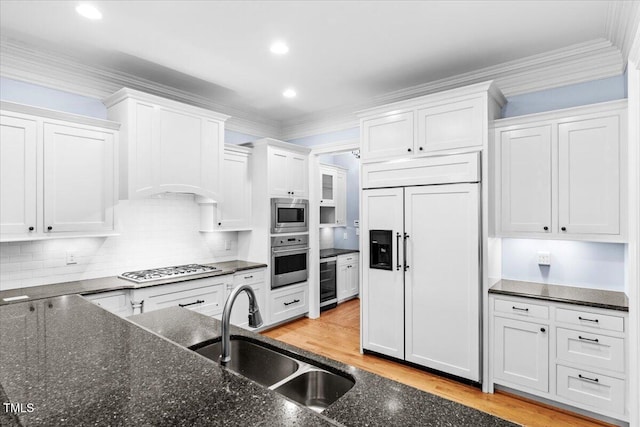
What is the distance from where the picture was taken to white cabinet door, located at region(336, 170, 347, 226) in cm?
604

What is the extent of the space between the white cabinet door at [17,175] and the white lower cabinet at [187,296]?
99 cm

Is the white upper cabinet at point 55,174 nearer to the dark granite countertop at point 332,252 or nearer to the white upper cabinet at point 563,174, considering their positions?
the dark granite countertop at point 332,252

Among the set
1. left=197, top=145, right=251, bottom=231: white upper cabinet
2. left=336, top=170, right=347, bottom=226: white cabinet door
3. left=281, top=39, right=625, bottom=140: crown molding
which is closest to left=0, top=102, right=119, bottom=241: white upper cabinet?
left=197, top=145, right=251, bottom=231: white upper cabinet

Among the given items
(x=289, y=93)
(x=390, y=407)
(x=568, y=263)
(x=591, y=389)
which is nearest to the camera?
(x=390, y=407)

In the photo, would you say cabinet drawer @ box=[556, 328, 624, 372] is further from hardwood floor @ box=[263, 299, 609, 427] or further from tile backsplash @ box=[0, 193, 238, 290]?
tile backsplash @ box=[0, 193, 238, 290]

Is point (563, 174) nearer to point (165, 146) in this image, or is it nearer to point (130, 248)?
point (165, 146)

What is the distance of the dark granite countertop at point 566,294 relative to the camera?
2439 millimetres

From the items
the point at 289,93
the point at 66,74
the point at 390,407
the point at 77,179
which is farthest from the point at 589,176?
the point at 66,74

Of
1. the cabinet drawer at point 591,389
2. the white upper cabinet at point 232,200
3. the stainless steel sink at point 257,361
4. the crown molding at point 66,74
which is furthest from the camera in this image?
the white upper cabinet at point 232,200

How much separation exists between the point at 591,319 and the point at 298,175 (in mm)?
3362

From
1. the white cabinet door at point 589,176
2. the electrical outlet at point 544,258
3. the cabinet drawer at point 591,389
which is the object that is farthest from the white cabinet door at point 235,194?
the cabinet drawer at point 591,389

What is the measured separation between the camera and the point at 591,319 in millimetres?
2451

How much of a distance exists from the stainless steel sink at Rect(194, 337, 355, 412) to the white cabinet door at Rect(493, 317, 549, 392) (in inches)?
81.7

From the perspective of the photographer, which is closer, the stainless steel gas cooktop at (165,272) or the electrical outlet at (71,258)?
the electrical outlet at (71,258)
